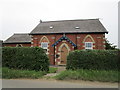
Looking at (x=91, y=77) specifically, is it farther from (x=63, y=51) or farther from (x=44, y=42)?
(x=44, y=42)

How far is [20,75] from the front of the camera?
10.3 metres

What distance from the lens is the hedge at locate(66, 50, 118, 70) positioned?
38.4ft

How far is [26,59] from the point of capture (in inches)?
503

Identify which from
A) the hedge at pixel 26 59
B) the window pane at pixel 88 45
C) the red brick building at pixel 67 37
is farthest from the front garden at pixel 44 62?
the window pane at pixel 88 45

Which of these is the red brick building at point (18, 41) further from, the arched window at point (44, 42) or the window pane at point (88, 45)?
the window pane at point (88, 45)

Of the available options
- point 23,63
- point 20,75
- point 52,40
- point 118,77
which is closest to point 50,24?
point 52,40

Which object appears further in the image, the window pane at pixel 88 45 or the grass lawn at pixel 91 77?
the window pane at pixel 88 45

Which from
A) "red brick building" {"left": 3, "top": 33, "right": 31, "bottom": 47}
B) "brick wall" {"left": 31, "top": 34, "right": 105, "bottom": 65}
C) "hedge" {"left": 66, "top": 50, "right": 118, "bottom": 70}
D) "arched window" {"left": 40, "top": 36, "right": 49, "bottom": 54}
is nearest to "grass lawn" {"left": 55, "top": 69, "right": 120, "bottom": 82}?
"hedge" {"left": 66, "top": 50, "right": 118, "bottom": 70}

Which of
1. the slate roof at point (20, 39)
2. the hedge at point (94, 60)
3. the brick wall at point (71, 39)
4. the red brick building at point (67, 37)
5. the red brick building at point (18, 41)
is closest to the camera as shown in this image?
the hedge at point (94, 60)

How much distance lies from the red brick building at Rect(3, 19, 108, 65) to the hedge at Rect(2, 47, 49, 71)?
855 cm

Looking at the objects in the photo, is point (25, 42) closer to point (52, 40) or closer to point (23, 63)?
point (52, 40)

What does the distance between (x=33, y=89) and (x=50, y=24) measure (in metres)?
20.3

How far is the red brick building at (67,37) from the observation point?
21.3 meters

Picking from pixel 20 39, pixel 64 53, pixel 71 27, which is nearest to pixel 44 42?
pixel 64 53
